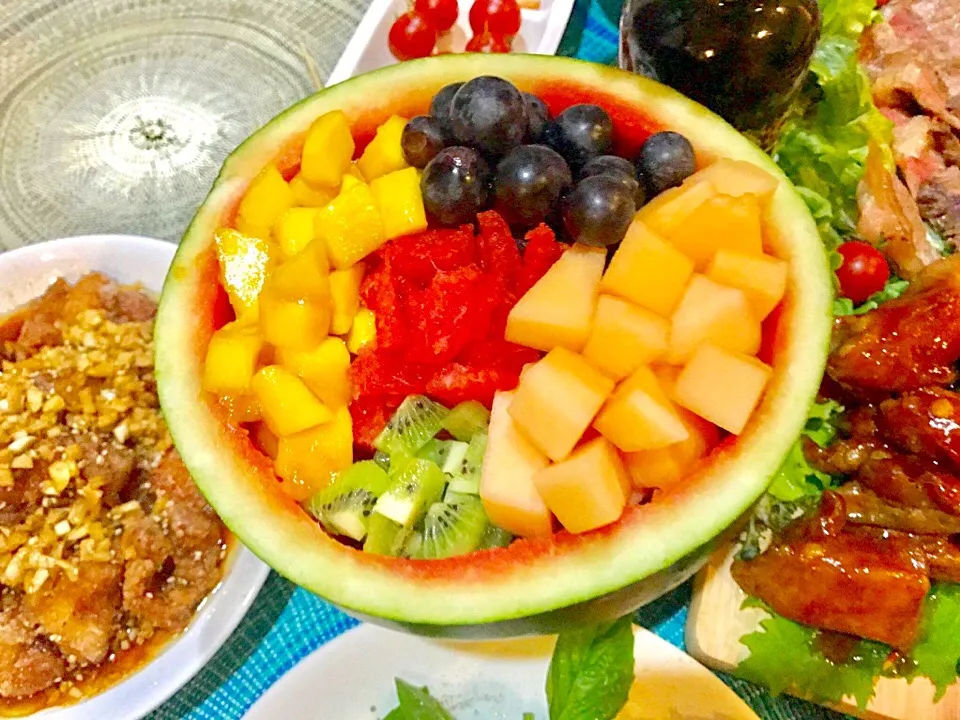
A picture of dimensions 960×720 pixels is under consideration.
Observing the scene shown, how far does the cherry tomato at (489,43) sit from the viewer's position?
164 cm

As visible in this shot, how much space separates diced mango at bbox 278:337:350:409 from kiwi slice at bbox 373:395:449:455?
0.22 ft

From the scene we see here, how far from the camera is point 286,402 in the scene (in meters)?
Answer: 0.85

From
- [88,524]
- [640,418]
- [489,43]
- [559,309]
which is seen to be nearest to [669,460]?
[640,418]

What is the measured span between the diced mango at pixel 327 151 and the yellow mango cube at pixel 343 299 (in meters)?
0.12

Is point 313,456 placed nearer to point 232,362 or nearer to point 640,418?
point 232,362

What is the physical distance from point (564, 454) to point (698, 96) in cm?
71

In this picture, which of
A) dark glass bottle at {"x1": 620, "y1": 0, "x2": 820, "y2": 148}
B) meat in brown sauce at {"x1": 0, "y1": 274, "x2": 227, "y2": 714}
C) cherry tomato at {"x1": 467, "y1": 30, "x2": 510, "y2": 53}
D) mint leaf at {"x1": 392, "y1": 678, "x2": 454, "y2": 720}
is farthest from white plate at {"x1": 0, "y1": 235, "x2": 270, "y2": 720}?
cherry tomato at {"x1": 467, "y1": 30, "x2": 510, "y2": 53}

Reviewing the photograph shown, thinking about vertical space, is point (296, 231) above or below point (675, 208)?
below

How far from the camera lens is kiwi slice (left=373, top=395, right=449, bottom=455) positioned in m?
0.88

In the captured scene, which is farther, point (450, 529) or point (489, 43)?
point (489, 43)

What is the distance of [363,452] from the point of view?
0.93 meters

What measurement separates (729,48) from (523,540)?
781 mm

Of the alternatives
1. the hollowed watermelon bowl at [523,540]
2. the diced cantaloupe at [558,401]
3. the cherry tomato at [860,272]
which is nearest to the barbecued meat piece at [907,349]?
the cherry tomato at [860,272]

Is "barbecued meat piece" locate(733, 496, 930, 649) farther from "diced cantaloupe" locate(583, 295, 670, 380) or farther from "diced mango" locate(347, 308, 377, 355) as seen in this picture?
"diced mango" locate(347, 308, 377, 355)
